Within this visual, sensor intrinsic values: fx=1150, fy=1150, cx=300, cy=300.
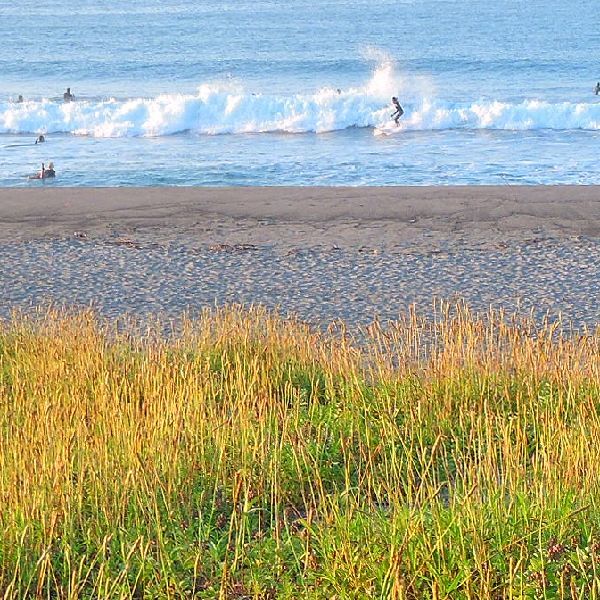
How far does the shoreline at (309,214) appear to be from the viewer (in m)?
12.2

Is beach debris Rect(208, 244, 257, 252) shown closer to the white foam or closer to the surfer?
the white foam

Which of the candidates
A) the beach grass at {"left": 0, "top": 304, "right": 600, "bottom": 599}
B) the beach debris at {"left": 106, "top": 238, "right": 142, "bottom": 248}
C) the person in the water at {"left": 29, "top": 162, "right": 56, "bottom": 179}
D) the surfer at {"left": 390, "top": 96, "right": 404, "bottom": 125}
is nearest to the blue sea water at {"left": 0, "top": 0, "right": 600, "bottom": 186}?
the person in the water at {"left": 29, "top": 162, "right": 56, "bottom": 179}

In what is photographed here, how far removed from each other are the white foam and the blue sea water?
0.07 meters

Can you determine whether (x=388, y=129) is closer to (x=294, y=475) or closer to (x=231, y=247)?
(x=231, y=247)

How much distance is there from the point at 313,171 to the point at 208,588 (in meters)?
15.5

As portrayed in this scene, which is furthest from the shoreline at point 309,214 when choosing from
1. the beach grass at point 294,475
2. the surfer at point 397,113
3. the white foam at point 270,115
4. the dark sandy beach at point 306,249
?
the surfer at point 397,113

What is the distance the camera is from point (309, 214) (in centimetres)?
1350

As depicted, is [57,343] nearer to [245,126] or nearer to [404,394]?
[404,394]

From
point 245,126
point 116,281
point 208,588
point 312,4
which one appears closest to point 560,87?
point 245,126

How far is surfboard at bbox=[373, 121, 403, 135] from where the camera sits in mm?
25906

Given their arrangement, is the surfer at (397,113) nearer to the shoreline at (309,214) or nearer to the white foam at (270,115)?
the white foam at (270,115)

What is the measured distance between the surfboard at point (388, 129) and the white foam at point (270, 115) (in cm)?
24

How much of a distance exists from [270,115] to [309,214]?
622 inches

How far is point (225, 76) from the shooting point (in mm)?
40969
